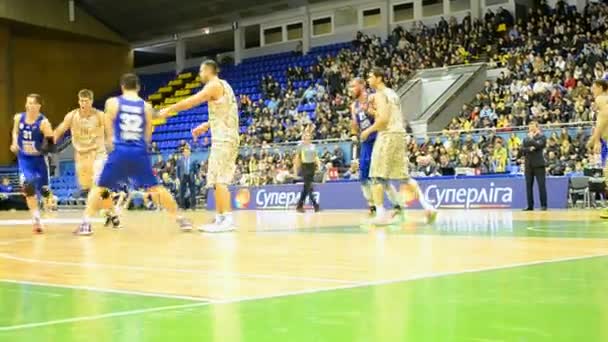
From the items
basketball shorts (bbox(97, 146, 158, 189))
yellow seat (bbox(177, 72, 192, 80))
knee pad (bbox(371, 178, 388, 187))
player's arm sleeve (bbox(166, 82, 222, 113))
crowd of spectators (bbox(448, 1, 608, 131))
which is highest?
yellow seat (bbox(177, 72, 192, 80))

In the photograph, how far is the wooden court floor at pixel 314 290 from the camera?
11.4 feet

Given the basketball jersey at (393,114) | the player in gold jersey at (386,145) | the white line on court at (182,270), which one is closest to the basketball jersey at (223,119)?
the player in gold jersey at (386,145)

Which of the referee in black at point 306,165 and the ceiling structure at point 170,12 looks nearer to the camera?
the referee in black at point 306,165

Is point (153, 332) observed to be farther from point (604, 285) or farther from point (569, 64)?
point (569, 64)

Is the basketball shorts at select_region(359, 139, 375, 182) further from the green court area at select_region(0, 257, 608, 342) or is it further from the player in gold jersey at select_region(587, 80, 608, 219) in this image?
the green court area at select_region(0, 257, 608, 342)

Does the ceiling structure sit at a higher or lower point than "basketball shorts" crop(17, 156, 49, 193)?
higher

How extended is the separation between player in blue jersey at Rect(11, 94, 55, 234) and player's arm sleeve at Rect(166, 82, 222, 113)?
2530 mm

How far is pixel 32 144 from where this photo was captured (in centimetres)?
1232

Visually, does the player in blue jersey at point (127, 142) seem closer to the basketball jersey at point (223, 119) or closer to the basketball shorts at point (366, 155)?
the basketball jersey at point (223, 119)

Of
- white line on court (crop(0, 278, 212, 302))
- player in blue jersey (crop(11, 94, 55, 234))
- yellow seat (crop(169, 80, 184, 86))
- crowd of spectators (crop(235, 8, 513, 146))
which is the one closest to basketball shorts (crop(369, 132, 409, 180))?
player in blue jersey (crop(11, 94, 55, 234))

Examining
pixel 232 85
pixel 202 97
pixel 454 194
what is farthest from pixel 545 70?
pixel 232 85

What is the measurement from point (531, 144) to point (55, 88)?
32889 mm

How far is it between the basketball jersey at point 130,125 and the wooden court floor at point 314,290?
2.15 metres

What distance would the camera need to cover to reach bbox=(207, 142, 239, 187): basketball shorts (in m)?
11.2
